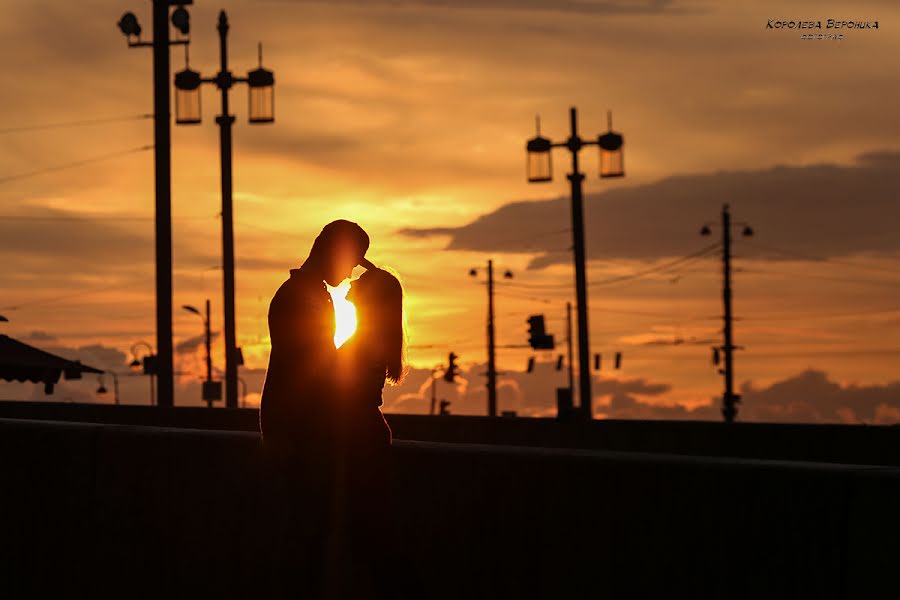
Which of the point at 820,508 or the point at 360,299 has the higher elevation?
the point at 360,299

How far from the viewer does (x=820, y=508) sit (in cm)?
607

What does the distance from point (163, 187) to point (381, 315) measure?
74.4 feet

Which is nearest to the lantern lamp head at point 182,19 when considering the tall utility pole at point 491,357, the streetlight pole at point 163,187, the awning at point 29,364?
the streetlight pole at point 163,187

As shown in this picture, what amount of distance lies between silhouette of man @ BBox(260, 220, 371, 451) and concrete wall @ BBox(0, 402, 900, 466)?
1595cm

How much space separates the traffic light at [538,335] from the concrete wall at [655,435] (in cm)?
1322

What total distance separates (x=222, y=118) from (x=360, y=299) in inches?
1379

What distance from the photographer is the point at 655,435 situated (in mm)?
25609

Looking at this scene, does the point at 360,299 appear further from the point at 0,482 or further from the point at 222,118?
the point at 222,118

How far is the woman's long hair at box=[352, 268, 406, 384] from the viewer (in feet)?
23.0

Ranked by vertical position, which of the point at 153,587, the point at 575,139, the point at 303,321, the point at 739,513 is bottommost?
the point at 153,587

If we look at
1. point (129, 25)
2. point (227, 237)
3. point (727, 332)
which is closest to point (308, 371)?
point (129, 25)

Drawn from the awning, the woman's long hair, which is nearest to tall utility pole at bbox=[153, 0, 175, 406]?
the awning

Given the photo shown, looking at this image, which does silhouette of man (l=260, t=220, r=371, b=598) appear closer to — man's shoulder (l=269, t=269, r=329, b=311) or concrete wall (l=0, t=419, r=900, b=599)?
man's shoulder (l=269, t=269, r=329, b=311)

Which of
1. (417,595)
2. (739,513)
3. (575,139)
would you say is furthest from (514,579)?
(575,139)
